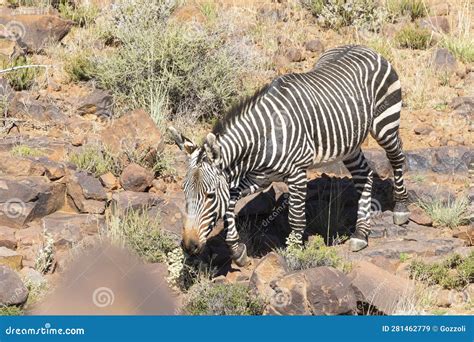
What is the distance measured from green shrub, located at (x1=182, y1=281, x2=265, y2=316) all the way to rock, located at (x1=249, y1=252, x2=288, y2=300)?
0.31 feet

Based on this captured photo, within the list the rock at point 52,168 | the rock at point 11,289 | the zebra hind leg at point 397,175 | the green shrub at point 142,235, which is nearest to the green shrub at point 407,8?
the zebra hind leg at point 397,175

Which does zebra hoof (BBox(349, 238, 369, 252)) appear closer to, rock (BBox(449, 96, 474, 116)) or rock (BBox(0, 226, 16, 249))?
rock (BBox(0, 226, 16, 249))

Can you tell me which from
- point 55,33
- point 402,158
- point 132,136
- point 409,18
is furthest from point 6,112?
point 409,18

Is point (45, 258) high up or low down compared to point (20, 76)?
down

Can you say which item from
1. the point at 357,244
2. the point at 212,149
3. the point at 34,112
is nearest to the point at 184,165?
the point at 34,112

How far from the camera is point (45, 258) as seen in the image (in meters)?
11.1

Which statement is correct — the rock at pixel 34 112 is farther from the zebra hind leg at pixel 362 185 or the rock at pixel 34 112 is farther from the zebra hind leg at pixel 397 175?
the zebra hind leg at pixel 397 175

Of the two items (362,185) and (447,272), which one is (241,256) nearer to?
(362,185)

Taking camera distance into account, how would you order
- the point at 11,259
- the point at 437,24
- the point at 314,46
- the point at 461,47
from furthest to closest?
the point at 437,24 → the point at 314,46 → the point at 461,47 → the point at 11,259

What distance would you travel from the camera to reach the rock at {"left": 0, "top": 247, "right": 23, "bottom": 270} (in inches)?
430

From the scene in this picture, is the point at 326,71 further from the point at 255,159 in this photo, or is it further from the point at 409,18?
the point at 409,18

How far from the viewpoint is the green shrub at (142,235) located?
1151cm

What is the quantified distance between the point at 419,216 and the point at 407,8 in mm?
6797

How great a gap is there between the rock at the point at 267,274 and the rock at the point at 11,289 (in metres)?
2.37
